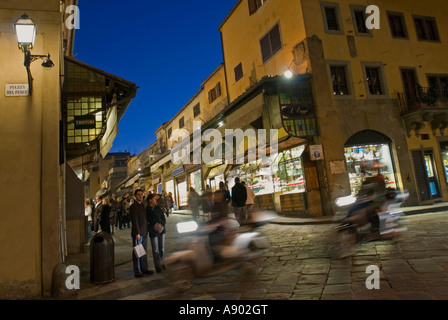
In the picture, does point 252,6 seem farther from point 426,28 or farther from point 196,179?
point 196,179

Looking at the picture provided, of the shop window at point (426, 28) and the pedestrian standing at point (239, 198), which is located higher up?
the shop window at point (426, 28)

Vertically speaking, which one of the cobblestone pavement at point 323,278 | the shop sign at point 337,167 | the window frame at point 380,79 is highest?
the window frame at point 380,79

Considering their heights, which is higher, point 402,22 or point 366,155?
point 402,22

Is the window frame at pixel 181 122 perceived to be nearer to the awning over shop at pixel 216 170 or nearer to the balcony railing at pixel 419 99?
the awning over shop at pixel 216 170

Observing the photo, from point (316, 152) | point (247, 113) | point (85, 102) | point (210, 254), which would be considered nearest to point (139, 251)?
point (210, 254)

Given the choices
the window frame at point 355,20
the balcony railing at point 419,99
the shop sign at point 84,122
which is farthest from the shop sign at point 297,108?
the shop sign at point 84,122

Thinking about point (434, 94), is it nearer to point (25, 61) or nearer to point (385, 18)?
point (385, 18)

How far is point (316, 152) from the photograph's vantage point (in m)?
13.4

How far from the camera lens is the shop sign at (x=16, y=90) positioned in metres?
6.20

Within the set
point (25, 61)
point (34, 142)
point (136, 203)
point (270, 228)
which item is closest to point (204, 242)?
point (136, 203)

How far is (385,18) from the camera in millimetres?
16016

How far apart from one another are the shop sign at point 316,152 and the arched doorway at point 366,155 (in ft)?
4.78

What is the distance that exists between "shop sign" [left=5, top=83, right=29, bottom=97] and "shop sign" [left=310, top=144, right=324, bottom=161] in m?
10.5

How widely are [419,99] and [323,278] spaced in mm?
14132
